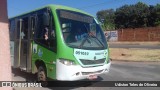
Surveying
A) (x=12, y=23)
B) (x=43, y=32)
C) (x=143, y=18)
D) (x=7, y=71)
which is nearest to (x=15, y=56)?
(x=12, y=23)

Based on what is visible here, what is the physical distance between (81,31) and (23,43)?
8.70 feet

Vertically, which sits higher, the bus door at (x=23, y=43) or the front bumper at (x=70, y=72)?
the bus door at (x=23, y=43)

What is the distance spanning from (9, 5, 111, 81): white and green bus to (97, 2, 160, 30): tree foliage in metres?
58.1

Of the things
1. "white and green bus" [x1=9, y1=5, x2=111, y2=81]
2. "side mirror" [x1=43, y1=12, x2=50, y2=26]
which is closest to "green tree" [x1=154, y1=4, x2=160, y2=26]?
"white and green bus" [x1=9, y1=5, x2=111, y2=81]

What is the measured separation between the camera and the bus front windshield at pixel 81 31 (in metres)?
8.29

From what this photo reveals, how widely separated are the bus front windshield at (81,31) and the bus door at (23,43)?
2.00 meters

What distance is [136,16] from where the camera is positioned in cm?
7381

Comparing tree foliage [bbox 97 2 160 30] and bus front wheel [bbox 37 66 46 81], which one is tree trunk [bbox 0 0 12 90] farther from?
tree foliage [bbox 97 2 160 30]

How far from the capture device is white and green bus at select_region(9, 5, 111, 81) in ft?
26.1

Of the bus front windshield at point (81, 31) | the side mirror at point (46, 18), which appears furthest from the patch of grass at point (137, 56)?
the side mirror at point (46, 18)

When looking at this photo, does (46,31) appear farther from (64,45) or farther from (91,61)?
(91,61)

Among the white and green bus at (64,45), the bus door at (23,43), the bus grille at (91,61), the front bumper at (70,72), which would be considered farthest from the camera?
the bus door at (23,43)

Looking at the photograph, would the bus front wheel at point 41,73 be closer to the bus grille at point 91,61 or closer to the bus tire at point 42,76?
the bus tire at point 42,76

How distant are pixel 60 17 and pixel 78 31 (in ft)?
2.45
